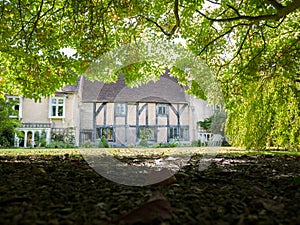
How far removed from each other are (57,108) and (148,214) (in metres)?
17.0

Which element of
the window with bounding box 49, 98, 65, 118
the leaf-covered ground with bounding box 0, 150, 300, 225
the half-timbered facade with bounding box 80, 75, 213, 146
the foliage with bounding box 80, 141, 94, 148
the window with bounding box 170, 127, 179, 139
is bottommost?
the leaf-covered ground with bounding box 0, 150, 300, 225

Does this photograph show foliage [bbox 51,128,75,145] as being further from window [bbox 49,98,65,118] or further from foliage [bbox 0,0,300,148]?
foliage [bbox 0,0,300,148]

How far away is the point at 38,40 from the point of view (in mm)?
5160

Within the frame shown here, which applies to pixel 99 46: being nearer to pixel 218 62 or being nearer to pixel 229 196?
pixel 218 62

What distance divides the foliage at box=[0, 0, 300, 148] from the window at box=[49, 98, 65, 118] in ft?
35.1

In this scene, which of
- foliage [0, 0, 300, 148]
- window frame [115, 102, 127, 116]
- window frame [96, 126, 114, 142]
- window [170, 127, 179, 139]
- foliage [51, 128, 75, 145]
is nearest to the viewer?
foliage [0, 0, 300, 148]

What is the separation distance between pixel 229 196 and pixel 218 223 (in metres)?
0.64

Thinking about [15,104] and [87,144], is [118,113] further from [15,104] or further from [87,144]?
[15,104]

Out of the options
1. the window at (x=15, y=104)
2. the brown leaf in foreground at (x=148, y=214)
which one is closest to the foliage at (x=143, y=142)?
the window at (x=15, y=104)

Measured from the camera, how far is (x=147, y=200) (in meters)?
1.76

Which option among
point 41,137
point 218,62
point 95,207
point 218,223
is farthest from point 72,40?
point 41,137

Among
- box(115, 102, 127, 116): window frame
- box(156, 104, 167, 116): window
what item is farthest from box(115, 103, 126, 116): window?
box(156, 104, 167, 116): window

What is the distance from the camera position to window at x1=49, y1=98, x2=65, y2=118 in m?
17.3

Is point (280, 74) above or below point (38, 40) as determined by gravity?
below
